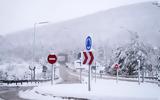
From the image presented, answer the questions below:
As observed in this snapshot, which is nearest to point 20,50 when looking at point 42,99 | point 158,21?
point 158,21

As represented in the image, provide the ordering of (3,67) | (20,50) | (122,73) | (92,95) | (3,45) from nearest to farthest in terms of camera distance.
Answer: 1. (92,95)
2. (20,50)
3. (122,73)
4. (3,67)
5. (3,45)

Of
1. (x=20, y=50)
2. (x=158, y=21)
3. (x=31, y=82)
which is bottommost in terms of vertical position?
(x=31, y=82)

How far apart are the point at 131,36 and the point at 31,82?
35133mm

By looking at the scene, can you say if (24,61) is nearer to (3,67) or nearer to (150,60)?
(3,67)

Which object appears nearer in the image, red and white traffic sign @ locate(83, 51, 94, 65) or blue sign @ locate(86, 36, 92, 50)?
red and white traffic sign @ locate(83, 51, 94, 65)

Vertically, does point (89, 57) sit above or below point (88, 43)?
below

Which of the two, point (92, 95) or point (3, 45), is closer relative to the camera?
point (92, 95)

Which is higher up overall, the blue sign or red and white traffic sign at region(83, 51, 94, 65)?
the blue sign

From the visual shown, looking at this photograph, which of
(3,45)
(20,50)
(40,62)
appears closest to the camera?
(20,50)

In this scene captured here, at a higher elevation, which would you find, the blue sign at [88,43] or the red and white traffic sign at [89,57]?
the blue sign at [88,43]

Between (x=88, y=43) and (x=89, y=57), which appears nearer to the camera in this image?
(x=89, y=57)

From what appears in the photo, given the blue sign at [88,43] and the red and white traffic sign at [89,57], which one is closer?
the red and white traffic sign at [89,57]

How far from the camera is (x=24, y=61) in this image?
3307 inches

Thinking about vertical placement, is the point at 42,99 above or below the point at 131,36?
below
